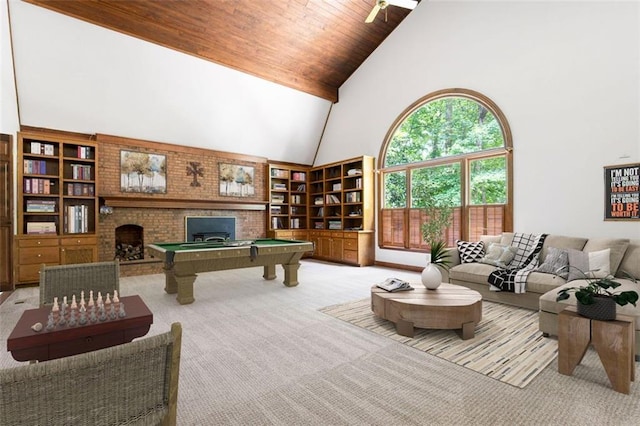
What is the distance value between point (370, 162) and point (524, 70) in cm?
345

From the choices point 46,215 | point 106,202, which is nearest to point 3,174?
point 46,215

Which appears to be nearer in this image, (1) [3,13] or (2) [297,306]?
(2) [297,306]

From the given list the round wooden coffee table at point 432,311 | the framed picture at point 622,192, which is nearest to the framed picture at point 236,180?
the round wooden coffee table at point 432,311

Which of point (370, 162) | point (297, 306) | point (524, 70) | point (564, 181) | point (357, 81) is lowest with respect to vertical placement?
point (297, 306)

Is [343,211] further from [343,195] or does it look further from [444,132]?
[444,132]

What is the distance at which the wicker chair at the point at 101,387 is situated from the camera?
2.65ft

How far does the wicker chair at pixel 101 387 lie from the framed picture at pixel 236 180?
23.0 ft

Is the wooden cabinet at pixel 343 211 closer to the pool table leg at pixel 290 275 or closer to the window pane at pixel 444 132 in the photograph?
the window pane at pixel 444 132

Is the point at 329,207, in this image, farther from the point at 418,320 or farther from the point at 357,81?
the point at 418,320

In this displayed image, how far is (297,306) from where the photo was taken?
13.5ft

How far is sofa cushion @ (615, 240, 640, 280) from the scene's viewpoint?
355cm

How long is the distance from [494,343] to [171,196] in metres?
6.67

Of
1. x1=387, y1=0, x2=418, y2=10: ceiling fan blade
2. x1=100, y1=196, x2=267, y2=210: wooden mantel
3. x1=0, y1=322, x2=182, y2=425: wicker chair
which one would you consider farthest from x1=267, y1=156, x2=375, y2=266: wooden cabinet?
x1=0, y1=322, x2=182, y2=425: wicker chair

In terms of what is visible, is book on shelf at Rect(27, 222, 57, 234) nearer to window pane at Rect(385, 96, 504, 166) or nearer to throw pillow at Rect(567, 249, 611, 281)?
window pane at Rect(385, 96, 504, 166)
